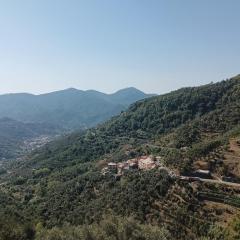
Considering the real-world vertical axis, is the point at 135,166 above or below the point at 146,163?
below

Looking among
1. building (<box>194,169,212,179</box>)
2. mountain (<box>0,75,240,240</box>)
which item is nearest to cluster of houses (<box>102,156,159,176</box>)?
mountain (<box>0,75,240,240</box>)

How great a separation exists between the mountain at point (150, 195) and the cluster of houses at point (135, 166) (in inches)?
89.5

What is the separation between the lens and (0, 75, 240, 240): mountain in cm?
6425

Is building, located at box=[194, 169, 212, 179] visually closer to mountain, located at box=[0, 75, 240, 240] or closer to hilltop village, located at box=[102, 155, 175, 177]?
mountain, located at box=[0, 75, 240, 240]

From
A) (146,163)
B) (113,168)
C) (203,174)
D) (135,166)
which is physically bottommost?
(113,168)

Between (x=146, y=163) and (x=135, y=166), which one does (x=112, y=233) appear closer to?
(x=135, y=166)

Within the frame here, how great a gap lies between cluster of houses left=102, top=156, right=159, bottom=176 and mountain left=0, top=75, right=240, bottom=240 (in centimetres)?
227

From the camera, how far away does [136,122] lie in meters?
179

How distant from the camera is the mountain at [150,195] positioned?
6425 cm

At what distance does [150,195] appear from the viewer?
276 feet

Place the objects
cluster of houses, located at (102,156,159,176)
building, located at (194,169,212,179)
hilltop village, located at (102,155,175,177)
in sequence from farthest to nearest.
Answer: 1. cluster of houses, located at (102,156,159,176)
2. hilltop village, located at (102,155,175,177)
3. building, located at (194,169,212,179)

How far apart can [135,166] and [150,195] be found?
2069cm

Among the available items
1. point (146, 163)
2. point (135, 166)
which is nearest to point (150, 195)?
point (146, 163)

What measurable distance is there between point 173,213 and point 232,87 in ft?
338
